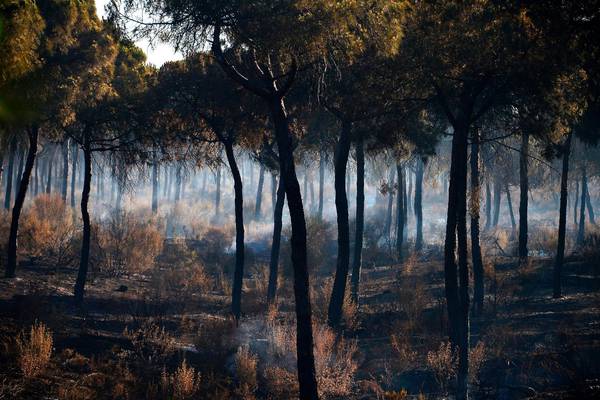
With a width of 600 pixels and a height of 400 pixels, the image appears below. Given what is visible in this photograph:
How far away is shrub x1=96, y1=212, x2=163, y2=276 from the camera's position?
19.9m

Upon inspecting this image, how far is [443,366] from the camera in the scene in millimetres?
9984

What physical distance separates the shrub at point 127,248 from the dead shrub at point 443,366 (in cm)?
1252

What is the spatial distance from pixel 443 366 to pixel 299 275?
369 cm

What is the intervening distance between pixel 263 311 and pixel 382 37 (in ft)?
30.1

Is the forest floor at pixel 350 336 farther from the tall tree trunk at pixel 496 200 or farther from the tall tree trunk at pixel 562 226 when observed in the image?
the tall tree trunk at pixel 496 200

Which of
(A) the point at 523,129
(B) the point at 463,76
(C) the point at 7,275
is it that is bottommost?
(C) the point at 7,275

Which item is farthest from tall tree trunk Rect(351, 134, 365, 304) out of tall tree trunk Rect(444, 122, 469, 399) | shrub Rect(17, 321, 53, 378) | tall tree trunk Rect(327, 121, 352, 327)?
shrub Rect(17, 321, 53, 378)

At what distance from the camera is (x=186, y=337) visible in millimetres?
12625

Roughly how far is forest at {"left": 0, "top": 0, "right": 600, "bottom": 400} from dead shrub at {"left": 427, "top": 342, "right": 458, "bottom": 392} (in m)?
0.06

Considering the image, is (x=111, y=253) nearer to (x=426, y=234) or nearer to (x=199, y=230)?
(x=199, y=230)

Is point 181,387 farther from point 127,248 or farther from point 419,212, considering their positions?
point 419,212

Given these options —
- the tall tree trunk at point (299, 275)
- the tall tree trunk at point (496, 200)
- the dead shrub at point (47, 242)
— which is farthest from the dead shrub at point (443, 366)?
the tall tree trunk at point (496, 200)

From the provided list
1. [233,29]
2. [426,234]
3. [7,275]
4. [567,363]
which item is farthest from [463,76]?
[426,234]

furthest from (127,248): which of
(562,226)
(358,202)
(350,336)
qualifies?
(562,226)
